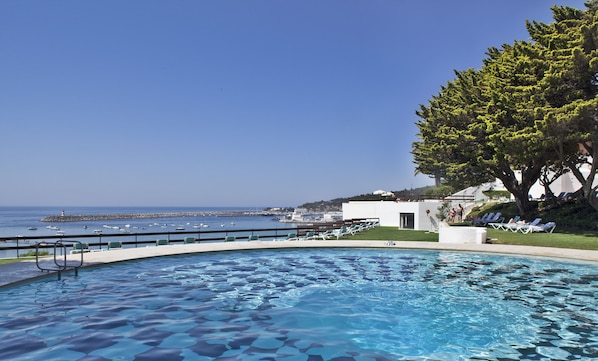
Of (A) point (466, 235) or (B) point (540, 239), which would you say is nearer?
(A) point (466, 235)

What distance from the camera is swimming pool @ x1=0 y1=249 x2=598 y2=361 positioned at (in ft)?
22.1

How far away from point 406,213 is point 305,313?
22.1m

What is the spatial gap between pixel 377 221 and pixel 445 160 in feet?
23.1

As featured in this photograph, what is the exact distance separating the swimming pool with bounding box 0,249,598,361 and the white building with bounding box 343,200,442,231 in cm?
1406

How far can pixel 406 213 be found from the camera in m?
29.8

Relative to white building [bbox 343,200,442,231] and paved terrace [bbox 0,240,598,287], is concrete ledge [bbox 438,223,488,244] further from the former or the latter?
white building [bbox 343,200,442,231]

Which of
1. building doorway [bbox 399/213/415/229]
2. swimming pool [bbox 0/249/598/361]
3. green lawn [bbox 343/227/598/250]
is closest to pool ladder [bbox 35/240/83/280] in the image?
swimming pool [bbox 0/249/598/361]

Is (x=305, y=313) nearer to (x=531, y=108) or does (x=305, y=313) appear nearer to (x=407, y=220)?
(x=531, y=108)

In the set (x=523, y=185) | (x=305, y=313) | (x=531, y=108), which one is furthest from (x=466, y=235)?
(x=523, y=185)

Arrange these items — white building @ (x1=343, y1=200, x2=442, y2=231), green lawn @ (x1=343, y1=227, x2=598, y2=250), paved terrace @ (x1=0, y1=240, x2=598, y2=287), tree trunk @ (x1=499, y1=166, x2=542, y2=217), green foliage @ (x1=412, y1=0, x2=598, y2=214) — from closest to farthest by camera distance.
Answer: paved terrace @ (x1=0, y1=240, x2=598, y2=287)
green lawn @ (x1=343, y1=227, x2=598, y2=250)
green foliage @ (x1=412, y1=0, x2=598, y2=214)
white building @ (x1=343, y1=200, x2=442, y2=231)
tree trunk @ (x1=499, y1=166, x2=542, y2=217)

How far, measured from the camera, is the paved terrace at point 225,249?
37.5 feet

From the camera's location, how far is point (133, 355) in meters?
6.34

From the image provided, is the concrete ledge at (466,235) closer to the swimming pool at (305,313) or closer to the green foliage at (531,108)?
the swimming pool at (305,313)

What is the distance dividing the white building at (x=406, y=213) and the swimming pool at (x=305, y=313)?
14.1m
